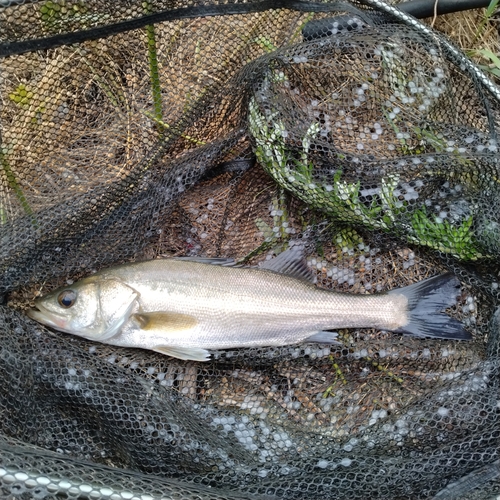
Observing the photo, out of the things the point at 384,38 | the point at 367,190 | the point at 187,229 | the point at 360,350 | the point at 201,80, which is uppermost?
the point at 384,38

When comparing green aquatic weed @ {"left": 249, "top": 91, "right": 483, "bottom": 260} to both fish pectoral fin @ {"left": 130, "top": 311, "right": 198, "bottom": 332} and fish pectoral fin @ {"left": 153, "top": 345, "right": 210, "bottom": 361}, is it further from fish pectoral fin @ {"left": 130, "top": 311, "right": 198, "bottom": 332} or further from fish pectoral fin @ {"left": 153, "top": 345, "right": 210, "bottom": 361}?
fish pectoral fin @ {"left": 153, "top": 345, "right": 210, "bottom": 361}

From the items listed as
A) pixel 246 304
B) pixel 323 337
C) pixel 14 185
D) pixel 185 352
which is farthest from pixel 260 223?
pixel 14 185

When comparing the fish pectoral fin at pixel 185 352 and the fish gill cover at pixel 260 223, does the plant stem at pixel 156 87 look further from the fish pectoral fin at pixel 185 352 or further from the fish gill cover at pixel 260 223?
the fish pectoral fin at pixel 185 352

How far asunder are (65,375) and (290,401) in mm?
1290

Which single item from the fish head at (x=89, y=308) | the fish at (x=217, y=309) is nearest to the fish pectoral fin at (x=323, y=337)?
the fish at (x=217, y=309)

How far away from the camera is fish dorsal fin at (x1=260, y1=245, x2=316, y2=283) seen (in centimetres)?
311

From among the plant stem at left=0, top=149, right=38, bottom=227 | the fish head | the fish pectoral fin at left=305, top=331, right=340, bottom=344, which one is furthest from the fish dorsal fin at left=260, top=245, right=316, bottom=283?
the plant stem at left=0, top=149, right=38, bottom=227

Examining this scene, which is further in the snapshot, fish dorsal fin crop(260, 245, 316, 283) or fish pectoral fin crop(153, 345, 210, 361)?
fish dorsal fin crop(260, 245, 316, 283)

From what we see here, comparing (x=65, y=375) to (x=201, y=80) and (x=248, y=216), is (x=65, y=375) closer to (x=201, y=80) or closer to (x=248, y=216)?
(x=248, y=216)

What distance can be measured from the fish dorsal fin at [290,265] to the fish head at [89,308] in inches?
32.1

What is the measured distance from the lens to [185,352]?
2967mm

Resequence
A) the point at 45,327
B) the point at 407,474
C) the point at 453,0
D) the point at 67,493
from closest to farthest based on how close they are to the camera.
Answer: the point at 67,493
the point at 407,474
the point at 45,327
the point at 453,0

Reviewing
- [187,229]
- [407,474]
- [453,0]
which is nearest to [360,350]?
[407,474]

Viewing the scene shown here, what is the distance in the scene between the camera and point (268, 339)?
302 cm
